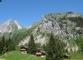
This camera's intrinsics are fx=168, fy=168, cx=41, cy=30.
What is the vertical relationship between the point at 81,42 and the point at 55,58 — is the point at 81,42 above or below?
above

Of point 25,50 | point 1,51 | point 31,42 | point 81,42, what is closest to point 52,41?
point 81,42

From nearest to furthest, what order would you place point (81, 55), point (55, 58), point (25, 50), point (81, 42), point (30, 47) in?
point (55, 58), point (81, 42), point (81, 55), point (30, 47), point (25, 50)

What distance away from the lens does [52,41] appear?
7306 centimetres

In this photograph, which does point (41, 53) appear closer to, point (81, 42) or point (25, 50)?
point (25, 50)

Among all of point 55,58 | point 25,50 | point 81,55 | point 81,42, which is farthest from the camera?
point 25,50

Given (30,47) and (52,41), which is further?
(30,47)

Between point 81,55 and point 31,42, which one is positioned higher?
point 31,42

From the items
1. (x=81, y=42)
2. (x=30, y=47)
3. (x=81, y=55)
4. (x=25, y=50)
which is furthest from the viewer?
(x=25, y=50)

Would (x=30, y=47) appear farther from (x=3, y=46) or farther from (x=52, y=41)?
(x=52, y=41)

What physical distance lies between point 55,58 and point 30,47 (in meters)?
49.0

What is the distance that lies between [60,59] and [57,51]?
3833mm

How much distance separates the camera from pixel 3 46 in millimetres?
104625

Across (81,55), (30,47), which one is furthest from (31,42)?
(81,55)

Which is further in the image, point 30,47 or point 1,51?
point 30,47
